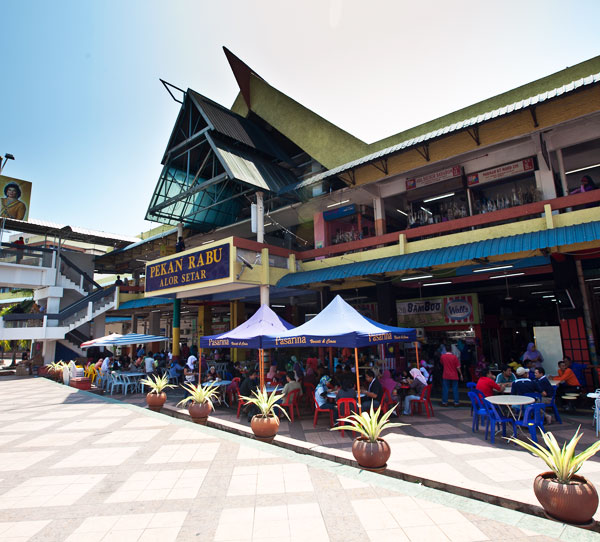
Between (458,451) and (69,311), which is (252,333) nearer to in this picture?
(458,451)

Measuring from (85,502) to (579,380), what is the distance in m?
12.5

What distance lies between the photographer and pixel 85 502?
4.97m

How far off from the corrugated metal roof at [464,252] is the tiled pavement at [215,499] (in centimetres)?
601

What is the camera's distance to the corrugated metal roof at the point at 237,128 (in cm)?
1739

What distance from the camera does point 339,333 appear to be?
9.09 meters

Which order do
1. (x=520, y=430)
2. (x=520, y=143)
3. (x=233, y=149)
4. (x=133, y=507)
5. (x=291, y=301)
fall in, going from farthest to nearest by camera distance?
(x=291, y=301) < (x=233, y=149) < (x=520, y=143) < (x=520, y=430) < (x=133, y=507)

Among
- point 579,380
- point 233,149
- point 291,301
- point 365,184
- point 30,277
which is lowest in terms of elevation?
point 579,380

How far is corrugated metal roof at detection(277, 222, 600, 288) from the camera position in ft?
32.2

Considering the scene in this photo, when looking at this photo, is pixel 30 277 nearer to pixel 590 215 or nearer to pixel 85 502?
pixel 85 502

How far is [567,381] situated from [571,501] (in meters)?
7.45

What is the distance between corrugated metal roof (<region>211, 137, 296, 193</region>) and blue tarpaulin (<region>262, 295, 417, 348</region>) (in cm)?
783

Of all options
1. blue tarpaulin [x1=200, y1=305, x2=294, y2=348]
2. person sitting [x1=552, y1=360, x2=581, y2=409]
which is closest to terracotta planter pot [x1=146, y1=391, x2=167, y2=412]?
blue tarpaulin [x1=200, y1=305, x2=294, y2=348]

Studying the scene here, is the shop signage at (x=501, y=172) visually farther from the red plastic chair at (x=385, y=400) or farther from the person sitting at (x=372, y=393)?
the person sitting at (x=372, y=393)

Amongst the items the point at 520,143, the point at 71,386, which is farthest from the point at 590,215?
the point at 71,386
